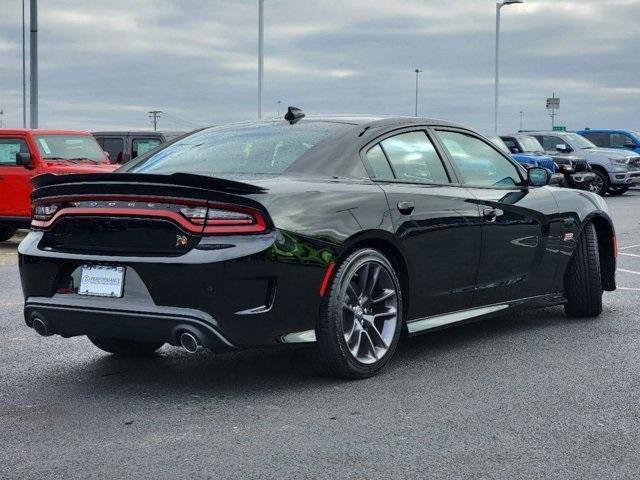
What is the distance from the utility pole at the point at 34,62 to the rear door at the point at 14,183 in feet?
25.5

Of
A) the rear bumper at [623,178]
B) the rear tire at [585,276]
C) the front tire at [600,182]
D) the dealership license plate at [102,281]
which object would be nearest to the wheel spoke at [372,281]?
the dealership license plate at [102,281]

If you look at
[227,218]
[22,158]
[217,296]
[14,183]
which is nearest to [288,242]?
[227,218]

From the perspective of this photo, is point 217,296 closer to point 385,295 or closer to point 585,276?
point 385,295

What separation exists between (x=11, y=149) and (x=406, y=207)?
1193cm

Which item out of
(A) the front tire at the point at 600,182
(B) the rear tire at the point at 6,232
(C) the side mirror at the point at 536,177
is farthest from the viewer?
(A) the front tire at the point at 600,182

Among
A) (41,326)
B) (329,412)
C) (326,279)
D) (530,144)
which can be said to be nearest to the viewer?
(329,412)

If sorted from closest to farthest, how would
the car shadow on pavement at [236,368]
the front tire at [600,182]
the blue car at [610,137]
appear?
1. the car shadow on pavement at [236,368]
2. the front tire at [600,182]
3. the blue car at [610,137]

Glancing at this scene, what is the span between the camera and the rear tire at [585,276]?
8.08 metres

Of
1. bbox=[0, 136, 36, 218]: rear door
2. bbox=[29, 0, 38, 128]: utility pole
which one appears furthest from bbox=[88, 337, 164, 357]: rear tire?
bbox=[29, 0, 38, 128]: utility pole

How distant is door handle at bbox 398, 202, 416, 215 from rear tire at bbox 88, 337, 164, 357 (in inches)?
65.6

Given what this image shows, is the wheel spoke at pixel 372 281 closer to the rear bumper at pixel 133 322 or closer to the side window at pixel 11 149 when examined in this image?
the rear bumper at pixel 133 322

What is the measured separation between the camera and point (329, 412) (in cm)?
534

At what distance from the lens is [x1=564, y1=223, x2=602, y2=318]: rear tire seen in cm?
808

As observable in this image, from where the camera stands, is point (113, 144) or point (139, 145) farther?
point (113, 144)
